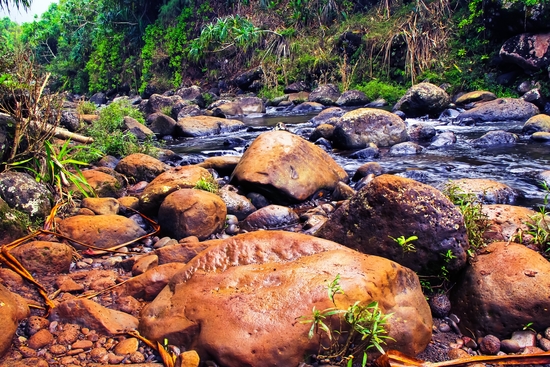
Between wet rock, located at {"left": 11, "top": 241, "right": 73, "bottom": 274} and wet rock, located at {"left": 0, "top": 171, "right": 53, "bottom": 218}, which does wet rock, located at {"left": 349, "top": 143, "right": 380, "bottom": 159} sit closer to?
wet rock, located at {"left": 0, "top": 171, "right": 53, "bottom": 218}

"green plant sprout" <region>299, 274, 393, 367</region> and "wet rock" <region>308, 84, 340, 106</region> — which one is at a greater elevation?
"green plant sprout" <region>299, 274, 393, 367</region>

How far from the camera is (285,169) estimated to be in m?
5.43

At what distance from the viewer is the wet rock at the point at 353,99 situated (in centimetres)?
1560

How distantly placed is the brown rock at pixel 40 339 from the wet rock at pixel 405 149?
261 inches

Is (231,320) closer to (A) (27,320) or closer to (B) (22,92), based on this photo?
(A) (27,320)

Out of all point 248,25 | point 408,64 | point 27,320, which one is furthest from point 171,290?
point 248,25

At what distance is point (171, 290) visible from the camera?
8.53ft

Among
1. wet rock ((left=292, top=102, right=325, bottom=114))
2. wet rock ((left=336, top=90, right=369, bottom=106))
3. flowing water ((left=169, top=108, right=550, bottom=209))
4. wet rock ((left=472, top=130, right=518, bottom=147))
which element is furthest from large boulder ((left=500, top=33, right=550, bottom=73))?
wet rock ((left=292, top=102, right=325, bottom=114))

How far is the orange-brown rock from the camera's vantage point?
4.82 meters

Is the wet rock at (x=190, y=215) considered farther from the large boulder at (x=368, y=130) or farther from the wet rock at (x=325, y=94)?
the wet rock at (x=325, y=94)

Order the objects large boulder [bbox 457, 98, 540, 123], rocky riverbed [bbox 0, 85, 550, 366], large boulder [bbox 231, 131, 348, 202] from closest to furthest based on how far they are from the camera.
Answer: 1. rocky riverbed [bbox 0, 85, 550, 366]
2. large boulder [bbox 231, 131, 348, 202]
3. large boulder [bbox 457, 98, 540, 123]

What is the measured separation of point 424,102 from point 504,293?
9.83m

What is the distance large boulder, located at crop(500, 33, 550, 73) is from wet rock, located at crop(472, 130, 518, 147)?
5437mm

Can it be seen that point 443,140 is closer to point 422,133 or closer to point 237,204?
point 422,133
